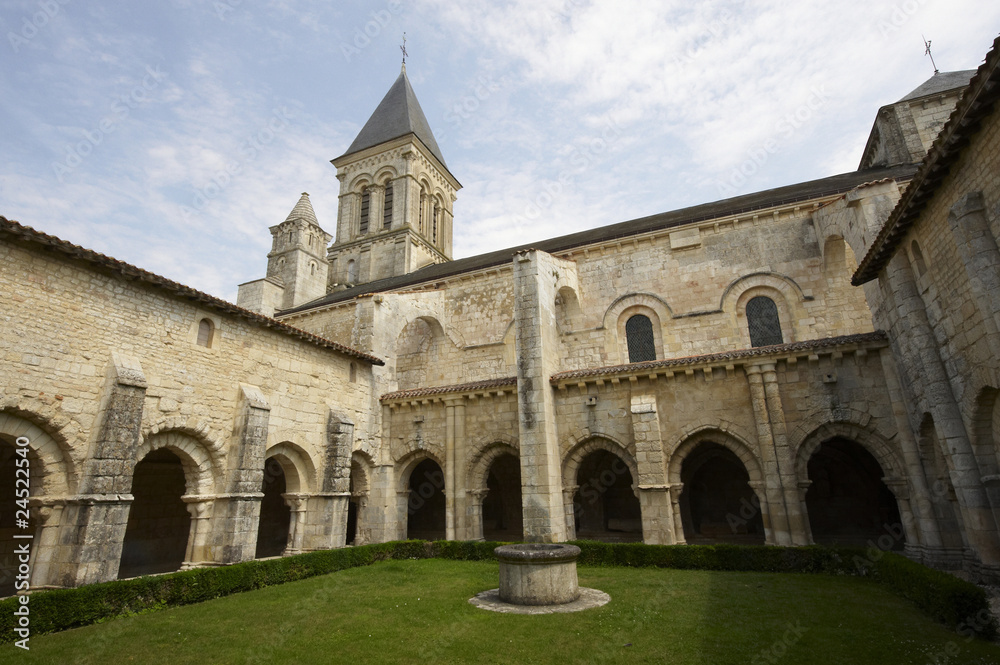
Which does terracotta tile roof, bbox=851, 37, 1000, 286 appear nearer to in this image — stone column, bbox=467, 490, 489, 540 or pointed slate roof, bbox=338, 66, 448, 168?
stone column, bbox=467, 490, 489, 540

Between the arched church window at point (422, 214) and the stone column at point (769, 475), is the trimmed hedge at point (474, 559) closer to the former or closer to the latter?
the stone column at point (769, 475)

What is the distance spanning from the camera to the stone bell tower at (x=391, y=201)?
30578mm

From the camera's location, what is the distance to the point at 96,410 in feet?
28.8

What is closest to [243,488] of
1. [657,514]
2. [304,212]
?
[657,514]

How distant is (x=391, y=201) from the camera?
32750 mm

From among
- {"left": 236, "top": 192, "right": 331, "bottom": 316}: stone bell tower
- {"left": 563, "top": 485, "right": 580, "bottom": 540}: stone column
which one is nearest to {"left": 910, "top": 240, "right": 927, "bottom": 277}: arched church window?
{"left": 563, "top": 485, "right": 580, "bottom": 540}: stone column

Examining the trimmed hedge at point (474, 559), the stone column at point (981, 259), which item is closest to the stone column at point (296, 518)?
the trimmed hedge at point (474, 559)

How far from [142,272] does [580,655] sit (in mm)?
9842

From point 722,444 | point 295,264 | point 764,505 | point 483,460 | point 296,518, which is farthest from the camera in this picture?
point 295,264

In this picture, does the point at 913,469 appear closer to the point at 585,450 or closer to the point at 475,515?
the point at 585,450

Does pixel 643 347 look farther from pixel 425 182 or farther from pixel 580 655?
pixel 425 182

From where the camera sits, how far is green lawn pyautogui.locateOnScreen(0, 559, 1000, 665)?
5.66 metres

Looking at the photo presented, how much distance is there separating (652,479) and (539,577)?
4942 mm

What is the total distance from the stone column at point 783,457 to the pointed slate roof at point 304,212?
87.8ft
